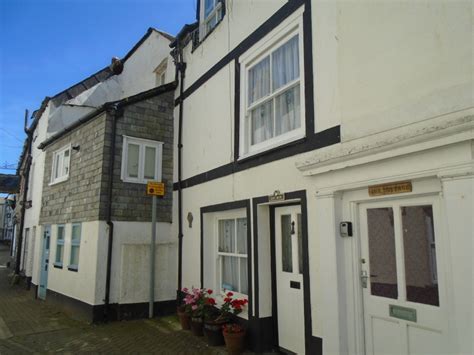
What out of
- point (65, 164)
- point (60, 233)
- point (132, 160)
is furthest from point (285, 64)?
point (60, 233)

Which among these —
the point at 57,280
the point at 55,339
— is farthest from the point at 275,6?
the point at 57,280

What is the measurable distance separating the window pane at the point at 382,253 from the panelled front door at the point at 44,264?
33.4 feet

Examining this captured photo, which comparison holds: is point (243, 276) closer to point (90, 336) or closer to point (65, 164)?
point (90, 336)

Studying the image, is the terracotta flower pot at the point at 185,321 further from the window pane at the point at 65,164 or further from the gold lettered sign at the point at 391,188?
the window pane at the point at 65,164

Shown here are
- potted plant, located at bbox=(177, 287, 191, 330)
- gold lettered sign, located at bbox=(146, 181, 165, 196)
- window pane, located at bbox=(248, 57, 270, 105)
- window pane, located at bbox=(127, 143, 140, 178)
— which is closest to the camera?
window pane, located at bbox=(248, 57, 270, 105)

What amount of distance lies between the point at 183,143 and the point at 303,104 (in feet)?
14.1

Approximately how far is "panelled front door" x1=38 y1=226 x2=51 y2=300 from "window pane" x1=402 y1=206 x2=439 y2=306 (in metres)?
10.6

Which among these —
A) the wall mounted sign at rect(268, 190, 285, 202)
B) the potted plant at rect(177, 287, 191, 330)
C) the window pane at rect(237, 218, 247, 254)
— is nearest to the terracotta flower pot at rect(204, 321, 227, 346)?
the potted plant at rect(177, 287, 191, 330)

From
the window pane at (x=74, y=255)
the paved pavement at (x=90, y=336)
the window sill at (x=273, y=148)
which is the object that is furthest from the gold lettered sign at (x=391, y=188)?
the window pane at (x=74, y=255)

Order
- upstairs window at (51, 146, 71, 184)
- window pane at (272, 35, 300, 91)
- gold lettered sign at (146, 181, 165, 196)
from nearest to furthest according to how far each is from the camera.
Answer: window pane at (272, 35, 300, 91)
gold lettered sign at (146, 181, 165, 196)
upstairs window at (51, 146, 71, 184)

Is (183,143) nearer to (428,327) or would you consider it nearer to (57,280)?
(57,280)

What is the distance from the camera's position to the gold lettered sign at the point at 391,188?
13.0 ft

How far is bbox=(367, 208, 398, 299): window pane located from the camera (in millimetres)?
4124

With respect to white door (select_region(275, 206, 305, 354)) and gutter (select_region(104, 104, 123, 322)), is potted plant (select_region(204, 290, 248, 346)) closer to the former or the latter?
white door (select_region(275, 206, 305, 354))
